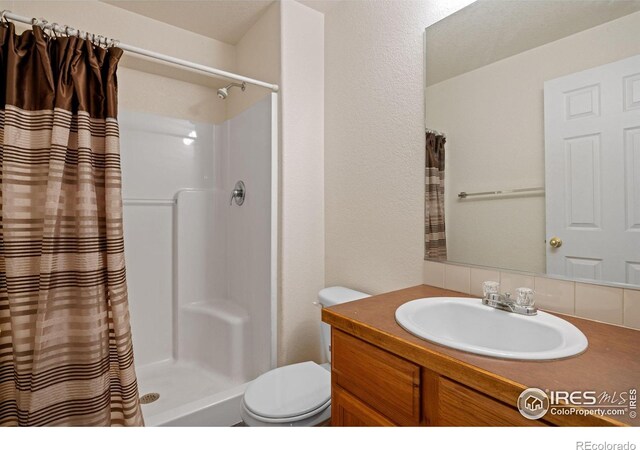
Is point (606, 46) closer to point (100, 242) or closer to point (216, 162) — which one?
point (100, 242)

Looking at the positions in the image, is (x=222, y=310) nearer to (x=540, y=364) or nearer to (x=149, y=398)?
(x=149, y=398)

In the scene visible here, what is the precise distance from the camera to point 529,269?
1023 millimetres

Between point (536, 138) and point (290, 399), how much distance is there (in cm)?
125

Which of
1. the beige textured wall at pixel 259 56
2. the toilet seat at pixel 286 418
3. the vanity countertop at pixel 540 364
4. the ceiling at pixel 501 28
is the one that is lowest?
the toilet seat at pixel 286 418

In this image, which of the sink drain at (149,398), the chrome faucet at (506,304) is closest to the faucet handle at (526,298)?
the chrome faucet at (506,304)

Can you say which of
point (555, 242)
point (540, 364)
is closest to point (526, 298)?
point (555, 242)

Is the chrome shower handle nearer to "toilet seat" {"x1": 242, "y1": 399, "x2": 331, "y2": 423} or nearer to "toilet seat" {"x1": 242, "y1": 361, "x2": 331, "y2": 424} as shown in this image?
"toilet seat" {"x1": 242, "y1": 361, "x2": 331, "y2": 424}

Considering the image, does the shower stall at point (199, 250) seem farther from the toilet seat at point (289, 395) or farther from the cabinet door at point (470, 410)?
the cabinet door at point (470, 410)

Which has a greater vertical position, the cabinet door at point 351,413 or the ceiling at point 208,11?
the ceiling at point 208,11

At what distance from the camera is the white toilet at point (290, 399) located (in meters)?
1.10

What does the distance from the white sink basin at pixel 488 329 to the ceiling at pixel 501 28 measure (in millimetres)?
854

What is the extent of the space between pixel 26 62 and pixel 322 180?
135cm

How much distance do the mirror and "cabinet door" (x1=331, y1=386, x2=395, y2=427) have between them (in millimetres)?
652
